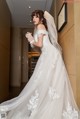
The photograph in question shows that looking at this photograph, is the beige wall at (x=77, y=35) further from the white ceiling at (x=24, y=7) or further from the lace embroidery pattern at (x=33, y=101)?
the white ceiling at (x=24, y=7)

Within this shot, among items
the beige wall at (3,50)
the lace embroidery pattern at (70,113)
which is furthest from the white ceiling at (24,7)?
the lace embroidery pattern at (70,113)

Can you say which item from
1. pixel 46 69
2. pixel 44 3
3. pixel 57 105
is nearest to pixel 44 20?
pixel 46 69

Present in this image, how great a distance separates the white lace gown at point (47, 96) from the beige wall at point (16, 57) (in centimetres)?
564

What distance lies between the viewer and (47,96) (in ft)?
8.10

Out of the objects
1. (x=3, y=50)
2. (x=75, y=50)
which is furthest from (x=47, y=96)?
(x=3, y=50)

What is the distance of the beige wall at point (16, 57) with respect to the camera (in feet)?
27.1

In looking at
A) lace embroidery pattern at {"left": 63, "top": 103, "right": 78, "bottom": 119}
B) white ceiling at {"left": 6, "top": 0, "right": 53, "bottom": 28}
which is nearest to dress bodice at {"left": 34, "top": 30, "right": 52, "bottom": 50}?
lace embroidery pattern at {"left": 63, "top": 103, "right": 78, "bottom": 119}

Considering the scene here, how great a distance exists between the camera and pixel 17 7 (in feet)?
18.8

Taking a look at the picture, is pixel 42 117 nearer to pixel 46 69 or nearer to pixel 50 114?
pixel 50 114

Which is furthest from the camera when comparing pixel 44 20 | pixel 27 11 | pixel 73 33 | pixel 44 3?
pixel 27 11

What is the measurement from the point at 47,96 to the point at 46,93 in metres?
0.04

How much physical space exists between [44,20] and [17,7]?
10.3ft

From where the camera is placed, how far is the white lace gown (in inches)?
92.3

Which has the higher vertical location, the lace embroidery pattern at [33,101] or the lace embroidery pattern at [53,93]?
the lace embroidery pattern at [53,93]
